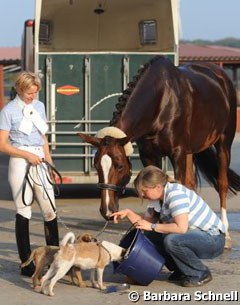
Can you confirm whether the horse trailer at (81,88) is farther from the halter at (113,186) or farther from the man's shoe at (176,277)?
the man's shoe at (176,277)

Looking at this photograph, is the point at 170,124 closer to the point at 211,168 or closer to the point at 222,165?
the point at 222,165

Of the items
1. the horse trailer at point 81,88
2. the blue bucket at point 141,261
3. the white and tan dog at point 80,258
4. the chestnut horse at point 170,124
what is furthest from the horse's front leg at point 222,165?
the white and tan dog at point 80,258

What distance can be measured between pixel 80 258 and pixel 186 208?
90 centimetres

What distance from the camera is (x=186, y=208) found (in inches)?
239

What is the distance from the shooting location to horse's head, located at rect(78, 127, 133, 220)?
6766 mm

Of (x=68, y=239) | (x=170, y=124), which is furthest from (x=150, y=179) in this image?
(x=170, y=124)

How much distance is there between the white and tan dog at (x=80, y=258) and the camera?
237 inches

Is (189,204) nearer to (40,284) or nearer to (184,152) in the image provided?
(40,284)

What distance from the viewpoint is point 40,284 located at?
6.31 meters

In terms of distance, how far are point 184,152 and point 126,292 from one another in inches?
88.4

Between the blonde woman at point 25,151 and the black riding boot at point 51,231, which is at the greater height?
the blonde woman at point 25,151

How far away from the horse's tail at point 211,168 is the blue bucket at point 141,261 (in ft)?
11.0

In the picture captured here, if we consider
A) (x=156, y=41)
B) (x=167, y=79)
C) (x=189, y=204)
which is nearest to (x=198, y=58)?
A: (x=156, y=41)

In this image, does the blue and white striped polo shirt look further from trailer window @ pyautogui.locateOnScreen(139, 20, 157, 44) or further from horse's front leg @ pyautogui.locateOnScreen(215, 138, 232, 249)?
trailer window @ pyautogui.locateOnScreen(139, 20, 157, 44)
